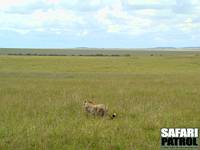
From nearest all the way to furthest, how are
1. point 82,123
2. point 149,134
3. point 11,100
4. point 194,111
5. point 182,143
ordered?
point 182,143
point 149,134
point 82,123
point 194,111
point 11,100

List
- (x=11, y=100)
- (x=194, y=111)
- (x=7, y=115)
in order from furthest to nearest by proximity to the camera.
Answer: (x=11, y=100)
(x=194, y=111)
(x=7, y=115)

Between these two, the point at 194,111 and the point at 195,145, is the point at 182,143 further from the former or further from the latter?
the point at 194,111

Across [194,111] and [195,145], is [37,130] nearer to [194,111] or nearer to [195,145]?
[195,145]

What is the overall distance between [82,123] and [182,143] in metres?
3.82

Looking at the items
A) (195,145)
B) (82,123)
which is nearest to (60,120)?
(82,123)

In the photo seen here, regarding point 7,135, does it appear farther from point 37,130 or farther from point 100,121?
point 100,121

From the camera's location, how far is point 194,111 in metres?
13.7

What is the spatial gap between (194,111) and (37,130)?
5945 millimetres

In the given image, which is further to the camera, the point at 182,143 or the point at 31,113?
the point at 31,113

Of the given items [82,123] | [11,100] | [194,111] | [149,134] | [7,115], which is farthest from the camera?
[11,100]

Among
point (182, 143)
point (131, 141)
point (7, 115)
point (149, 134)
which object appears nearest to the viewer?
point (182, 143)

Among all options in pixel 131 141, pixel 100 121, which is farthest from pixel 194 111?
pixel 131 141

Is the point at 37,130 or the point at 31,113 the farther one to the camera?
the point at 31,113

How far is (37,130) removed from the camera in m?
10.0
